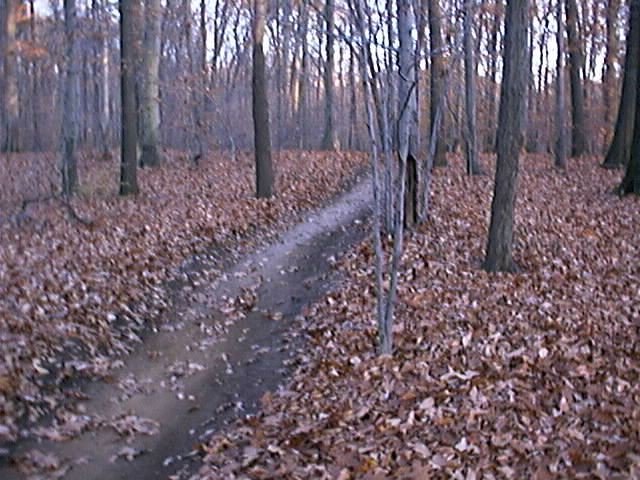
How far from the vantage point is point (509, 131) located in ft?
A: 36.8

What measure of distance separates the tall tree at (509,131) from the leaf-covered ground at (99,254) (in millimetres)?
5067

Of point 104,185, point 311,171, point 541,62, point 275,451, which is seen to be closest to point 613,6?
point 541,62

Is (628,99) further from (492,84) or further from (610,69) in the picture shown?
(492,84)

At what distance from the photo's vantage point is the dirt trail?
6.96 meters

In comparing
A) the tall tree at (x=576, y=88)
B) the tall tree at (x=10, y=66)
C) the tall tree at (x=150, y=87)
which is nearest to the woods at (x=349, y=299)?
the tall tree at (x=150, y=87)

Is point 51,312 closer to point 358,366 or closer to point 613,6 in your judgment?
point 358,366

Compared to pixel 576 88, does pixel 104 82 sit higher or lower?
higher

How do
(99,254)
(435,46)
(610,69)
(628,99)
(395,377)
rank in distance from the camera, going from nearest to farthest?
1. (395,377)
2. (99,254)
3. (435,46)
4. (628,99)
5. (610,69)

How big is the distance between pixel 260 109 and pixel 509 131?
26.7 feet

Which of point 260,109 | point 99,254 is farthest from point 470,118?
point 99,254

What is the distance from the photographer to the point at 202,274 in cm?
1248

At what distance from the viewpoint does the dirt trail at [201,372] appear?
6.96 metres

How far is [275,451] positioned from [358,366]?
197 cm

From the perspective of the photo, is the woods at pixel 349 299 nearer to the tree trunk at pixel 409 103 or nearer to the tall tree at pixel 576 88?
the tree trunk at pixel 409 103
